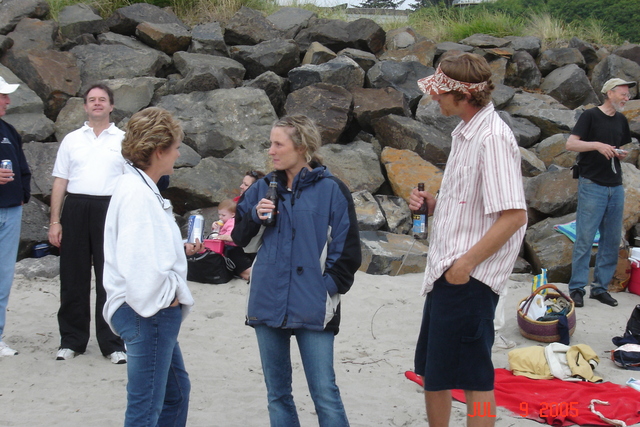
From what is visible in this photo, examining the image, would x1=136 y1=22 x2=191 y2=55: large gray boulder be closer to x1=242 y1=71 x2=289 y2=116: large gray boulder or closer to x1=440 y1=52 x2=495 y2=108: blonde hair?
x1=242 y1=71 x2=289 y2=116: large gray boulder

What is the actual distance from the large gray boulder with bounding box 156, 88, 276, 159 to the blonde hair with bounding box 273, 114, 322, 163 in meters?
6.38

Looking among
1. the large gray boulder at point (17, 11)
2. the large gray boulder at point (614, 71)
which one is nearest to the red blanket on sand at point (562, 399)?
the large gray boulder at point (614, 71)

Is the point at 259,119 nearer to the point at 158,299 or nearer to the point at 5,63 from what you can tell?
the point at 5,63

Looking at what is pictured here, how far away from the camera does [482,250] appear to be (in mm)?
2736

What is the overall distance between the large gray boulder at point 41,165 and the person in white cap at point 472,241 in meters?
6.40

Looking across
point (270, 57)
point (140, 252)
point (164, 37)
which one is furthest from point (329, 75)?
point (140, 252)

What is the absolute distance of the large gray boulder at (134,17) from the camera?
39.5ft

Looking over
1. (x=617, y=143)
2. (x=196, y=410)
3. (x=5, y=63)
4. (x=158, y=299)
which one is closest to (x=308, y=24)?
(x=5, y=63)

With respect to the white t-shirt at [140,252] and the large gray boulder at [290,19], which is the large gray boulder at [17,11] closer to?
the large gray boulder at [290,19]

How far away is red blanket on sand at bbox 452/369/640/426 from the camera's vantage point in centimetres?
383

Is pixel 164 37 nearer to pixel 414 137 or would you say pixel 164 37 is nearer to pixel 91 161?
pixel 414 137

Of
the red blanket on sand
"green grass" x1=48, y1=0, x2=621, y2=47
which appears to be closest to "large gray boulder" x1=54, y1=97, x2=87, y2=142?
"green grass" x1=48, y1=0, x2=621, y2=47

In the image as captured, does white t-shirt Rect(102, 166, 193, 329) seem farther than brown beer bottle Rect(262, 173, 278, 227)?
No

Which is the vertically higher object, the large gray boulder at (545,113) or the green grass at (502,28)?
the green grass at (502,28)
